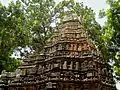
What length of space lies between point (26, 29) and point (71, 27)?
861cm

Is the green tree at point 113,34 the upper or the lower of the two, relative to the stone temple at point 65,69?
upper

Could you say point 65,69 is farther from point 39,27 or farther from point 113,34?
point 39,27

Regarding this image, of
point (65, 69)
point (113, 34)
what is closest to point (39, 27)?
point (113, 34)

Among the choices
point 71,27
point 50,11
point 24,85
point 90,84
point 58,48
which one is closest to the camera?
point 90,84

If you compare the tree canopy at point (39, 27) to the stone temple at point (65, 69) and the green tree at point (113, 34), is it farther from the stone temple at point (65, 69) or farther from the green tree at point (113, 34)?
the stone temple at point (65, 69)

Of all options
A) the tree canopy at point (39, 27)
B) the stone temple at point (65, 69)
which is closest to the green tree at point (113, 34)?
the tree canopy at point (39, 27)

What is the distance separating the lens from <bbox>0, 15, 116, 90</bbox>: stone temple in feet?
30.6

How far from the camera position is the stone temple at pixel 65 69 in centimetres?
934

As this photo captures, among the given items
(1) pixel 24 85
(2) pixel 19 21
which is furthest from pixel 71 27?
(2) pixel 19 21

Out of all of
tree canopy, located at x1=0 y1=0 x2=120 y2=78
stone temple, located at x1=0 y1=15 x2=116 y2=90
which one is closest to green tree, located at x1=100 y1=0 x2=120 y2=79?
tree canopy, located at x1=0 y1=0 x2=120 y2=78

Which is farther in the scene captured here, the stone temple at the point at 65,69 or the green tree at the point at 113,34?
the green tree at the point at 113,34

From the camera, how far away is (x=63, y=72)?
967cm

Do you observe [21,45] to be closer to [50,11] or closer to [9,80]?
[50,11]

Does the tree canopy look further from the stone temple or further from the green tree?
the stone temple
